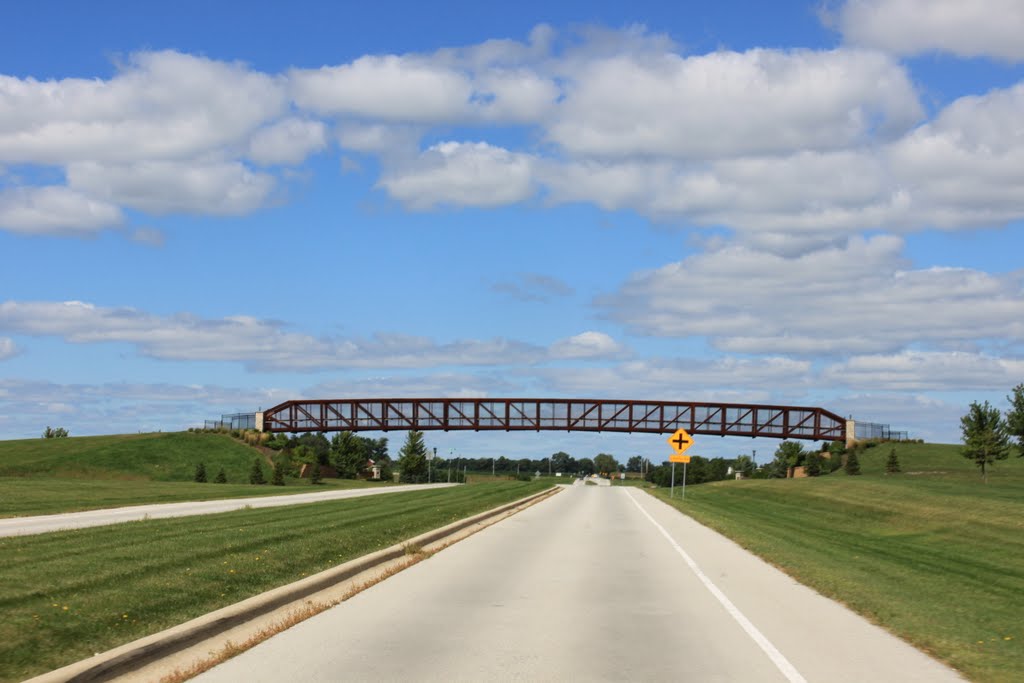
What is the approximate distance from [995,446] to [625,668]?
61.9m

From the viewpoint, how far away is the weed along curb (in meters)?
8.56

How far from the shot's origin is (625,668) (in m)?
9.67

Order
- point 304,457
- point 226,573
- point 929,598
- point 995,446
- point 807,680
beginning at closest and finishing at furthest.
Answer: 1. point 807,680
2. point 226,573
3. point 929,598
4. point 995,446
5. point 304,457

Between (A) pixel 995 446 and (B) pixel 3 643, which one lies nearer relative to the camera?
(B) pixel 3 643

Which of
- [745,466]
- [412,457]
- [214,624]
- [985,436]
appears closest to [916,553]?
[214,624]

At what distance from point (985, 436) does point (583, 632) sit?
196 ft

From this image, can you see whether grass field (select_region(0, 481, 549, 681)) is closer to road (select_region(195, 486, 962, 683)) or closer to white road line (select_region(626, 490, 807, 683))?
road (select_region(195, 486, 962, 683))

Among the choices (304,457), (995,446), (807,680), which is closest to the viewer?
(807,680)

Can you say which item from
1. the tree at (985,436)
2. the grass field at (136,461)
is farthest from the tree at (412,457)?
the tree at (985,436)

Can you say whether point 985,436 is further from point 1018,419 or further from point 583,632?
point 583,632

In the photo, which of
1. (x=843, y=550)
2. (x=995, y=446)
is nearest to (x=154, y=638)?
(x=843, y=550)

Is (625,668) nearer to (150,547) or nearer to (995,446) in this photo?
(150,547)

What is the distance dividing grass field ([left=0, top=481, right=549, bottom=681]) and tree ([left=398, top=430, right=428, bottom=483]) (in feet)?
291

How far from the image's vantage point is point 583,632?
38.3 ft
